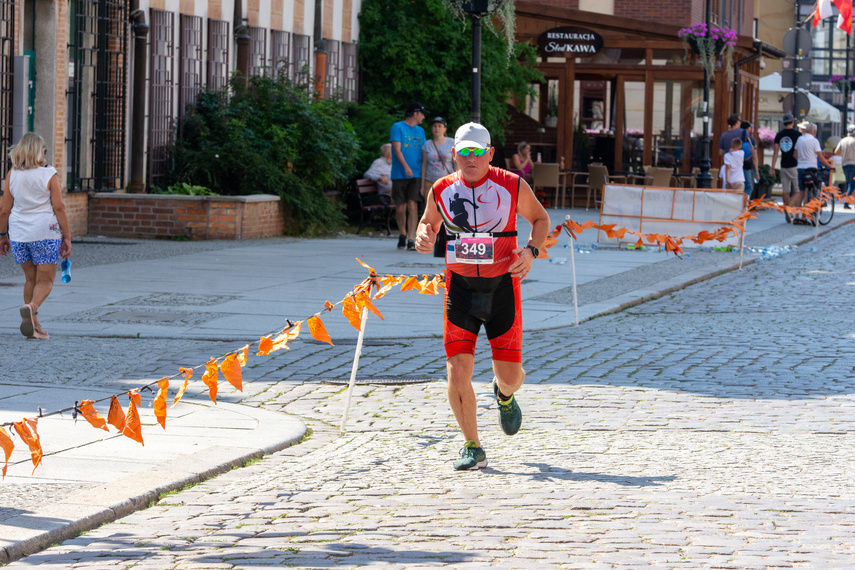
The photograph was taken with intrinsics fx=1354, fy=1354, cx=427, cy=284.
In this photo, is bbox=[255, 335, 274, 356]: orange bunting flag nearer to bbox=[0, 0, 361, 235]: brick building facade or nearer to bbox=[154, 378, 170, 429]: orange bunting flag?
bbox=[154, 378, 170, 429]: orange bunting flag

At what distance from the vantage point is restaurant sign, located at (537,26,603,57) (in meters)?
31.2

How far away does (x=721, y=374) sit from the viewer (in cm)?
961

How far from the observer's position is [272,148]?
2169 cm

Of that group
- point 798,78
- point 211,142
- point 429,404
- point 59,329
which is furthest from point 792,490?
point 798,78

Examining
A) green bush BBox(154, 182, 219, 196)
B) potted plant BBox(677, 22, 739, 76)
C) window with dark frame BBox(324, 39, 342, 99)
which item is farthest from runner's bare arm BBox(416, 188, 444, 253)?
potted plant BBox(677, 22, 739, 76)

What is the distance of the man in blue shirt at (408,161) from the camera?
60.1ft

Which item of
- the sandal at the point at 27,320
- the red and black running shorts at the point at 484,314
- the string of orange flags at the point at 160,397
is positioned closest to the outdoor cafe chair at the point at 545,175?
the sandal at the point at 27,320

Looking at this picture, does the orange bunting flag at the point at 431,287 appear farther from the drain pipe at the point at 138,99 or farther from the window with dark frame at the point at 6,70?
the drain pipe at the point at 138,99

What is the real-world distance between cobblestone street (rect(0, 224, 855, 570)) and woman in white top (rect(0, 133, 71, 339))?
0.89m

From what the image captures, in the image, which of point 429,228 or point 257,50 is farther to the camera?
point 257,50

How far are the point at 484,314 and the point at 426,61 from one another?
2159cm

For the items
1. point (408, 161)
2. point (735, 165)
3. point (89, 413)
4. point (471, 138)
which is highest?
point (735, 165)

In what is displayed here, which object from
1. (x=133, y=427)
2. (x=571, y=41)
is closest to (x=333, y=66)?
(x=571, y=41)

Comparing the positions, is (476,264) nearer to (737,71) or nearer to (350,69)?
(350,69)
